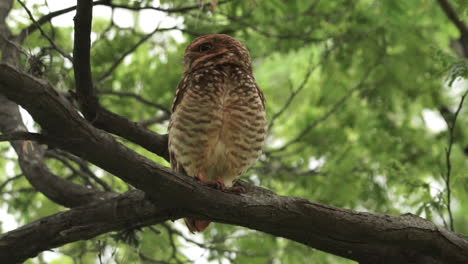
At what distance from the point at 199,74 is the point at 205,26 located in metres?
1.40

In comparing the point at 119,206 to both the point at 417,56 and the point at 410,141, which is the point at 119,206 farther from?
the point at 417,56

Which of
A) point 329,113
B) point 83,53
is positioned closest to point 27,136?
point 83,53

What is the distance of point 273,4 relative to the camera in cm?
556

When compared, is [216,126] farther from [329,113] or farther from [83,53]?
[329,113]

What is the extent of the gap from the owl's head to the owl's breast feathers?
17 cm

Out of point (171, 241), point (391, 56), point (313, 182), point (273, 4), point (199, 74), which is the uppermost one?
point (391, 56)

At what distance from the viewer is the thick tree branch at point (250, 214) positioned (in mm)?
2785

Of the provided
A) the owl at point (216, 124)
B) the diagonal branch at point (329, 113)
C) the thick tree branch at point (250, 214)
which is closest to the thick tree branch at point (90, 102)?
the owl at point (216, 124)

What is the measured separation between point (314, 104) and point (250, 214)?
137 inches

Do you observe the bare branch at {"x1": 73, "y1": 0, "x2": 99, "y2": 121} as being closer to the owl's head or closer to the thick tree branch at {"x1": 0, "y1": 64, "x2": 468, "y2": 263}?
the thick tree branch at {"x1": 0, "y1": 64, "x2": 468, "y2": 263}

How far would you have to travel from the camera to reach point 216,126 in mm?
3818

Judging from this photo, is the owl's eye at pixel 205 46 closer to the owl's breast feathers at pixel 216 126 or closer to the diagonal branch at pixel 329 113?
the owl's breast feathers at pixel 216 126

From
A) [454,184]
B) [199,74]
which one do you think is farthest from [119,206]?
[454,184]

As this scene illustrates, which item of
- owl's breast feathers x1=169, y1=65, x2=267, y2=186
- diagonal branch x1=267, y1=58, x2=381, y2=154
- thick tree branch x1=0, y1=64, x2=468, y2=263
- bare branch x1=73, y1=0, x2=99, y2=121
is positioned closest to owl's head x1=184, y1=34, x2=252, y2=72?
owl's breast feathers x1=169, y1=65, x2=267, y2=186
